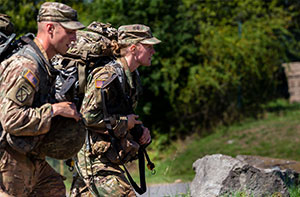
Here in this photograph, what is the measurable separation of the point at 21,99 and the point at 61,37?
513 mm

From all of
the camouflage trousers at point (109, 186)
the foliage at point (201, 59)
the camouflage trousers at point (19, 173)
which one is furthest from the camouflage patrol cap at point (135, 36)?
the foliage at point (201, 59)

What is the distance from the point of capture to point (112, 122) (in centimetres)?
419

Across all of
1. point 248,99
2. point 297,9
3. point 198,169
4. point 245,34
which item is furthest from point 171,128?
point 297,9

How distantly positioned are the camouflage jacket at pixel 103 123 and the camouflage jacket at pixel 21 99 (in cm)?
Result: 78

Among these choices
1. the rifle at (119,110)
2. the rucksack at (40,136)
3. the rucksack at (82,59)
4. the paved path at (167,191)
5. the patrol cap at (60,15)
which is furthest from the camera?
the paved path at (167,191)

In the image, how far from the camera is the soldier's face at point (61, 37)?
3555 millimetres

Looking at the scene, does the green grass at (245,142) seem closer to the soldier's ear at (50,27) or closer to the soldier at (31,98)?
the soldier at (31,98)

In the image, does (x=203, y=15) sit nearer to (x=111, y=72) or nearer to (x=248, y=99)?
(x=248, y=99)

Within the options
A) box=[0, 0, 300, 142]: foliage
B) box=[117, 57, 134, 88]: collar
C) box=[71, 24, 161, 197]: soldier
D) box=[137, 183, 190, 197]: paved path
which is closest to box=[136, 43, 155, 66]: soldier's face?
box=[71, 24, 161, 197]: soldier

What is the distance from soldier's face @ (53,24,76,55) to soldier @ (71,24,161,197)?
64 cm

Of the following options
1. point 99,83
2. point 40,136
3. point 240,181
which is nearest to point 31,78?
point 40,136

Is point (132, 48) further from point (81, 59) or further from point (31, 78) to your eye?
point (31, 78)

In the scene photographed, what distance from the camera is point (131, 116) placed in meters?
4.39

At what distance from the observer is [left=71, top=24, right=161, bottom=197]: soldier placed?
420cm
